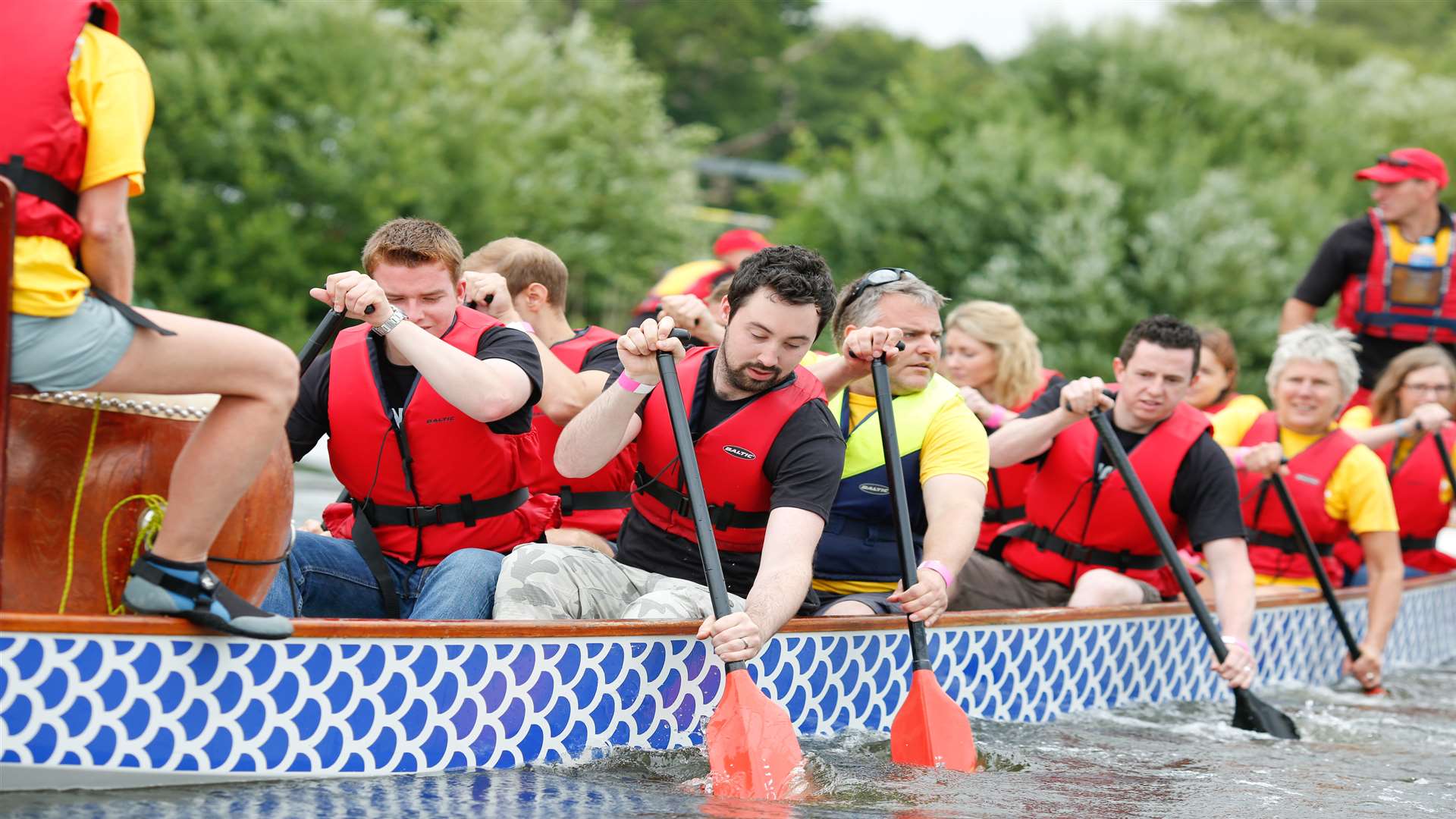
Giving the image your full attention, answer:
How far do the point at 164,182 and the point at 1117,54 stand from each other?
11782 millimetres

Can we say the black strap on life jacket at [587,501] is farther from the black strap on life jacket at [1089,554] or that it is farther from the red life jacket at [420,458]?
the black strap on life jacket at [1089,554]

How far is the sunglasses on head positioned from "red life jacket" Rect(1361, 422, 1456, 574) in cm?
387

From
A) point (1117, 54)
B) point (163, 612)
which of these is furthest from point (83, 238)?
point (1117, 54)

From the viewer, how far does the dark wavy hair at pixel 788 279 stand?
13.1ft

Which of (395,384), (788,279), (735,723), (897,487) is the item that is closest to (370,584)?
(395,384)

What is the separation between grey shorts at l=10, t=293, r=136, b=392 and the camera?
9.40 feet

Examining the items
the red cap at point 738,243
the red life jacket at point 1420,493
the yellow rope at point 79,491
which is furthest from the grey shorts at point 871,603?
the red life jacket at point 1420,493

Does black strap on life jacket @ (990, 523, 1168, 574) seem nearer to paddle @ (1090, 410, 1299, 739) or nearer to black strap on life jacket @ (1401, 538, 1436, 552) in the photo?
paddle @ (1090, 410, 1299, 739)

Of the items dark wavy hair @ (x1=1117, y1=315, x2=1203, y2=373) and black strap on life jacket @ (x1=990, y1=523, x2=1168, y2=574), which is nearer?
dark wavy hair @ (x1=1117, y1=315, x2=1203, y2=373)

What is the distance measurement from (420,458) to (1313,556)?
397 centimetres

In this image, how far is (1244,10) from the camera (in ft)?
159

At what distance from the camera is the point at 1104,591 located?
5527 millimetres

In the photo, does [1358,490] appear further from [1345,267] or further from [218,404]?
[218,404]

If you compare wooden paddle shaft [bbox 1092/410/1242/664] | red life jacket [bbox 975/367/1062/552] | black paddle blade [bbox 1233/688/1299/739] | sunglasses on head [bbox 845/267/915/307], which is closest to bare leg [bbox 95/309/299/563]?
sunglasses on head [bbox 845/267/915/307]
